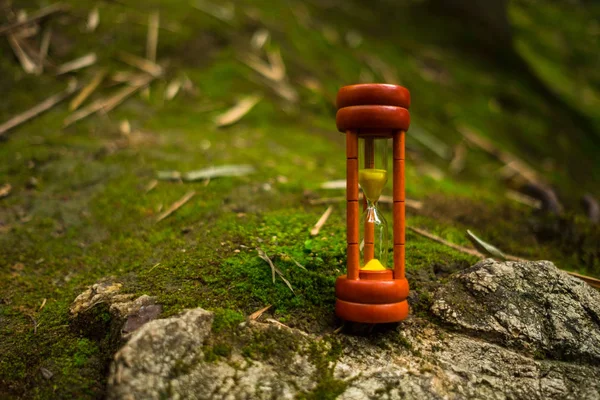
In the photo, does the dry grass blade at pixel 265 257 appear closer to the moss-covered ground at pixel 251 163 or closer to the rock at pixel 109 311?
the moss-covered ground at pixel 251 163

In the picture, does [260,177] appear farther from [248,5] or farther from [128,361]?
[248,5]

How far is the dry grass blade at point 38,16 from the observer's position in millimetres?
6477

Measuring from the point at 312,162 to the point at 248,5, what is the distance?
483 cm

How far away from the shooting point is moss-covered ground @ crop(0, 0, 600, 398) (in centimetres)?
312

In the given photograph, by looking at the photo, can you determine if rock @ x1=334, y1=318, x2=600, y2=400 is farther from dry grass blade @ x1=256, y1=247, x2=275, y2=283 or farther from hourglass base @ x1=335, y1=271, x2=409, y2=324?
dry grass blade @ x1=256, y1=247, x2=275, y2=283

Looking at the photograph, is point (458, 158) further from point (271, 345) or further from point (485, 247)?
point (271, 345)

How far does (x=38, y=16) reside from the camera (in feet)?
22.3

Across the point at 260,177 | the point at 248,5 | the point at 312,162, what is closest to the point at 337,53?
the point at 248,5

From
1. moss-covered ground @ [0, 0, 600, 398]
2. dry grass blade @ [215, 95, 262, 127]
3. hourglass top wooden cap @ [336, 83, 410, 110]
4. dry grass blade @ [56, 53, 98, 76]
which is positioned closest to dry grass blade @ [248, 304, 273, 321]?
moss-covered ground @ [0, 0, 600, 398]

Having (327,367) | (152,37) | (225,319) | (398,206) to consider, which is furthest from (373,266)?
(152,37)

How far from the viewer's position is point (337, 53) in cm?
862

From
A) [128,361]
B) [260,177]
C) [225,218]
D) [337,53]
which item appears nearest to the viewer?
[128,361]

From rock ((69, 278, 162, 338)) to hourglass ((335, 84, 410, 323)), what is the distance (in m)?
1.12

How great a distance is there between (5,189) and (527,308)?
14.3 ft
